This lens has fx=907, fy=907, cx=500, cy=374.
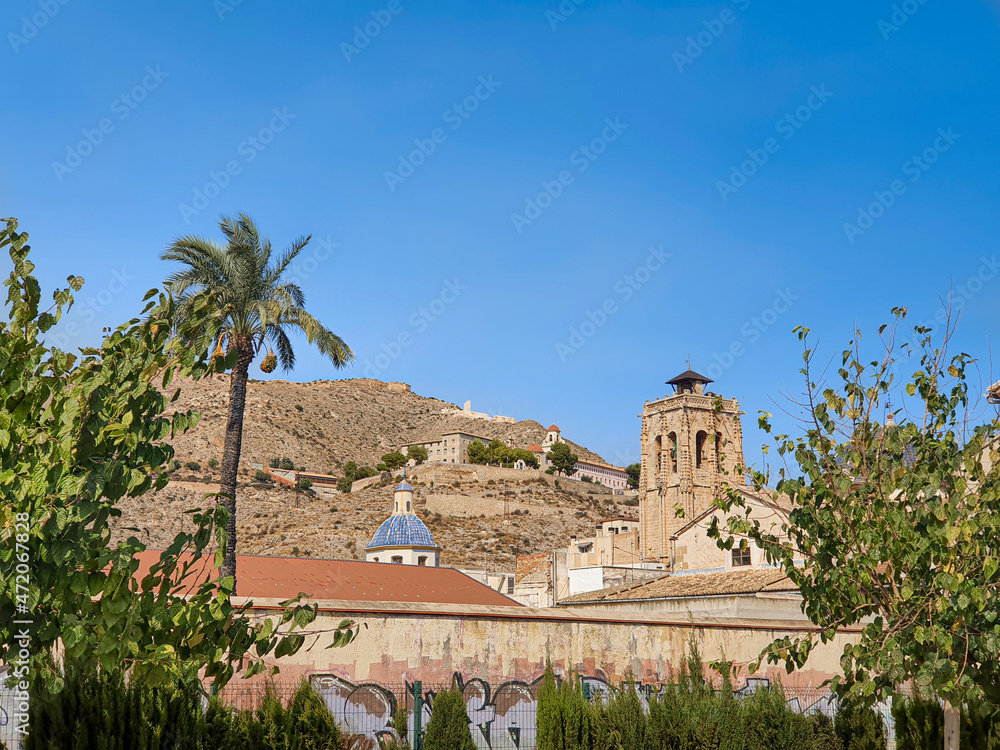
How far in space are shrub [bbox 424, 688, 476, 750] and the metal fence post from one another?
15cm

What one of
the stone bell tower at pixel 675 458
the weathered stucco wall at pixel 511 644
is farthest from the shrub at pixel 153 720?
the stone bell tower at pixel 675 458

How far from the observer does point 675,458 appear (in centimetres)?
7931

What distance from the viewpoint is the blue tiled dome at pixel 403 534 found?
53.0m

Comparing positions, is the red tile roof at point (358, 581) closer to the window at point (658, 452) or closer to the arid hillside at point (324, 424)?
the window at point (658, 452)

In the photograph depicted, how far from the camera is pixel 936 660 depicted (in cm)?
902

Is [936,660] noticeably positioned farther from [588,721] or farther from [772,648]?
[588,721]

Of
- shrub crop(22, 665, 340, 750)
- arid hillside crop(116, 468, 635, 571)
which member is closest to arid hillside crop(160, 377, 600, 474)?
arid hillside crop(116, 468, 635, 571)

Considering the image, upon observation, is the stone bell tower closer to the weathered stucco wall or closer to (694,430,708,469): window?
(694,430,708,469): window

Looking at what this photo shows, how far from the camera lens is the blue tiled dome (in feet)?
174

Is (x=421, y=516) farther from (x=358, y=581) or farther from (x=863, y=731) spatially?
(x=863, y=731)

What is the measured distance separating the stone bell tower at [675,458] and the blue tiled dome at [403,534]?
27939 mm

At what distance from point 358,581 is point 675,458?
143 ft

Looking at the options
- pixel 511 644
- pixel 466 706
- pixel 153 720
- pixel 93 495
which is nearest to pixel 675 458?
pixel 511 644

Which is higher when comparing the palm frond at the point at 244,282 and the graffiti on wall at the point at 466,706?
the palm frond at the point at 244,282
